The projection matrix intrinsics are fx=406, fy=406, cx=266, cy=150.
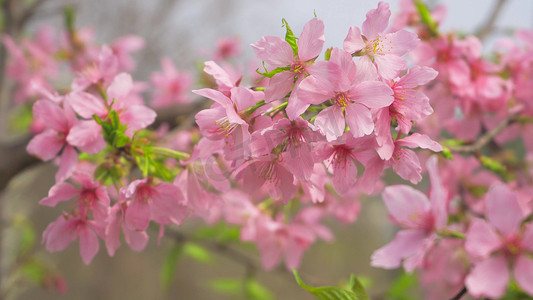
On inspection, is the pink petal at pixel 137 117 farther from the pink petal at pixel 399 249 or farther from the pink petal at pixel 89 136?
the pink petal at pixel 399 249

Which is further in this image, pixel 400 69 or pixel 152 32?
pixel 152 32

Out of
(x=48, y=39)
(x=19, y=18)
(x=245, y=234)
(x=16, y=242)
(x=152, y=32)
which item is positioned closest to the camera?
(x=245, y=234)

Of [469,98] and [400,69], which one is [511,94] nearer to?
[469,98]

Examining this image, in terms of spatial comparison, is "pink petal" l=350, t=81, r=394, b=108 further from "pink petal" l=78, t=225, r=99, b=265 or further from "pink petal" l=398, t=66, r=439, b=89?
"pink petal" l=78, t=225, r=99, b=265

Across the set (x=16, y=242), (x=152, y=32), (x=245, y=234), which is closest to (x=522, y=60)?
(x=245, y=234)

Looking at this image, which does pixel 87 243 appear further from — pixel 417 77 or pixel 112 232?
pixel 417 77

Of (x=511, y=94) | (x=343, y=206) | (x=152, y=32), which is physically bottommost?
(x=152, y=32)
